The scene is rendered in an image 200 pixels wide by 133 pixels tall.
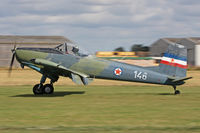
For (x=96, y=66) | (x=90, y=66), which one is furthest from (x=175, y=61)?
(x=90, y=66)

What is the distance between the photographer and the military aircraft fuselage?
15406 millimetres

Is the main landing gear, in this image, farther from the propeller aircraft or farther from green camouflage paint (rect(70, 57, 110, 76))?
green camouflage paint (rect(70, 57, 110, 76))

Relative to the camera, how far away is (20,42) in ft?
234

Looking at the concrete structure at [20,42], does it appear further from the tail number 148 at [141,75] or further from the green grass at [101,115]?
the green grass at [101,115]

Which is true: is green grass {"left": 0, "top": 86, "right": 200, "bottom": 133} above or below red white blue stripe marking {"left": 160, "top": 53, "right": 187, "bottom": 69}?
below

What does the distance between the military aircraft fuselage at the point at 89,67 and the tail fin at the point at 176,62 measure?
354 mm

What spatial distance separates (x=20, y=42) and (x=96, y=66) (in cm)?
5778

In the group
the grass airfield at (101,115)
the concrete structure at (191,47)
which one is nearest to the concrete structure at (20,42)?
the concrete structure at (191,47)

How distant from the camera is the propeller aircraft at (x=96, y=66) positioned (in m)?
15.4

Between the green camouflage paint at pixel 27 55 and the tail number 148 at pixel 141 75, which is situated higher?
the green camouflage paint at pixel 27 55

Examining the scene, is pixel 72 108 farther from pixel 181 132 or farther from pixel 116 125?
pixel 181 132

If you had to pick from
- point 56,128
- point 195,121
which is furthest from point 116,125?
point 195,121

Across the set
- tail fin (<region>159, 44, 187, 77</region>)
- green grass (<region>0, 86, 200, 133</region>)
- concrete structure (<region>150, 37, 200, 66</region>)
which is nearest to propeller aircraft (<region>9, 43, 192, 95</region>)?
tail fin (<region>159, 44, 187, 77</region>)

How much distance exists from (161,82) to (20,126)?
8436 mm
